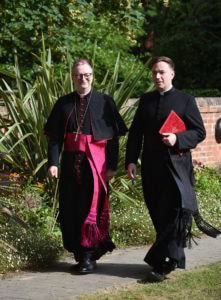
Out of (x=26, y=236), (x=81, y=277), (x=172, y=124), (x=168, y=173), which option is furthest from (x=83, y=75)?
(x=81, y=277)

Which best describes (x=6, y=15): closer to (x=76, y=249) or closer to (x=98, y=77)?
(x=98, y=77)

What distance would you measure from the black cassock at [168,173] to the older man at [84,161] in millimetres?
429

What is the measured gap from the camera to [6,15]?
39.6 ft

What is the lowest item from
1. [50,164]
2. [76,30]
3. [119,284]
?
[119,284]

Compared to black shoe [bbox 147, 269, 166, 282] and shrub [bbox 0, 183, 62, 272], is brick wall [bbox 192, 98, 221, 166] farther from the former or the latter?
black shoe [bbox 147, 269, 166, 282]

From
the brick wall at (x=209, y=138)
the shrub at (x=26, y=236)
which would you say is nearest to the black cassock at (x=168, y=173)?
the shrub at (x=26, y=236)

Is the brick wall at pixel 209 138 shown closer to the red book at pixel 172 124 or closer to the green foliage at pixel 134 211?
the green foliage at pixel 134 211

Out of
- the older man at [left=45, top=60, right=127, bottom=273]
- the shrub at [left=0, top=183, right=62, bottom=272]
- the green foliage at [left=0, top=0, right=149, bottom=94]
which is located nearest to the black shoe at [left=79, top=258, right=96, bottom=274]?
the older man at [left=45, top=60, right=127, bottom=273]

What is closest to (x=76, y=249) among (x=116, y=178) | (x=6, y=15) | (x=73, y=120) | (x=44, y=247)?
(x=44, y=247)

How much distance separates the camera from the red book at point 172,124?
7127 mm

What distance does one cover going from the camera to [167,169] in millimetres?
7191

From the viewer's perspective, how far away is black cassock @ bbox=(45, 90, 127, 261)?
24.9 feet

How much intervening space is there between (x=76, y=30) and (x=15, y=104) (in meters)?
4.54

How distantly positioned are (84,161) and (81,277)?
99 cm
